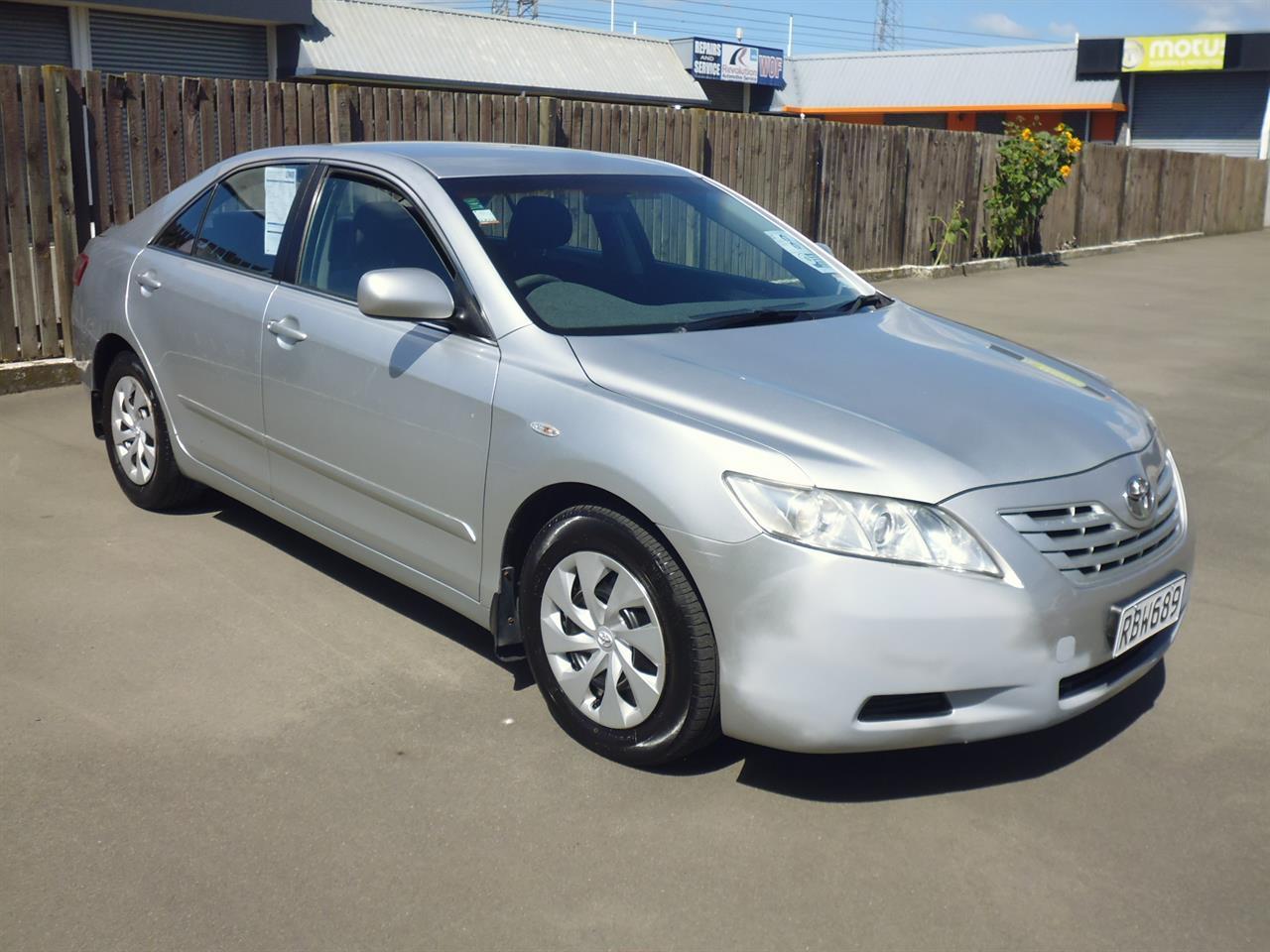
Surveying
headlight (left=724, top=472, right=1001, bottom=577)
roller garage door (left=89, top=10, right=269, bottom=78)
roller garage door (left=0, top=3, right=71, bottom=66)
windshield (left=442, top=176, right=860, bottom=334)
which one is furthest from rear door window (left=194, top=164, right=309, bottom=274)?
roller garage door (left=89, top=10, right=269, bottom=78)

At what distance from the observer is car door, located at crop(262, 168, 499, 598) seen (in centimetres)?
396

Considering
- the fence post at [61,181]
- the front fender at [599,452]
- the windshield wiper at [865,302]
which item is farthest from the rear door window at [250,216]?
the fence post at [61,181]

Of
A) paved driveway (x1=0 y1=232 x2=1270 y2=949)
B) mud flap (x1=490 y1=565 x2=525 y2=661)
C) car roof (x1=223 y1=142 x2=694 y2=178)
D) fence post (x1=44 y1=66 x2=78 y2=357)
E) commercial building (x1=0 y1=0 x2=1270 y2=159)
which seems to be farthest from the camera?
commercial building (x1=0 y1=0 x2=1270 y2=159)

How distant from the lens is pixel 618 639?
3533 millimetres

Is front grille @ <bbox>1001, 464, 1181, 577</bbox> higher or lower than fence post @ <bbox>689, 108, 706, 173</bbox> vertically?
lower

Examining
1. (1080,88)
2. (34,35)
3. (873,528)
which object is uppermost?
(1080,88)

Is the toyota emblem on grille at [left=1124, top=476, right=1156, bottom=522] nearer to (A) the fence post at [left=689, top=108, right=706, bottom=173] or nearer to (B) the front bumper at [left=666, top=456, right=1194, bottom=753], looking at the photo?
(B) the front bumper at [left=666, top=456, right=1194, bottom=753]

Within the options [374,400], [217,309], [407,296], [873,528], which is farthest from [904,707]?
[217,309]

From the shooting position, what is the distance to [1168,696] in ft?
13.9

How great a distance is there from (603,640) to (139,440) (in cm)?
307

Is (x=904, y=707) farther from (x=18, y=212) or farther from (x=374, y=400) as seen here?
(x=18, y=212)

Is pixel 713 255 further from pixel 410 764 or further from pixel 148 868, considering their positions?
pixel 148 868

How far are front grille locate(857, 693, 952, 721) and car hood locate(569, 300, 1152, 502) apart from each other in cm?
50

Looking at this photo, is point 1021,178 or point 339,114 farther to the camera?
point 1021,178
